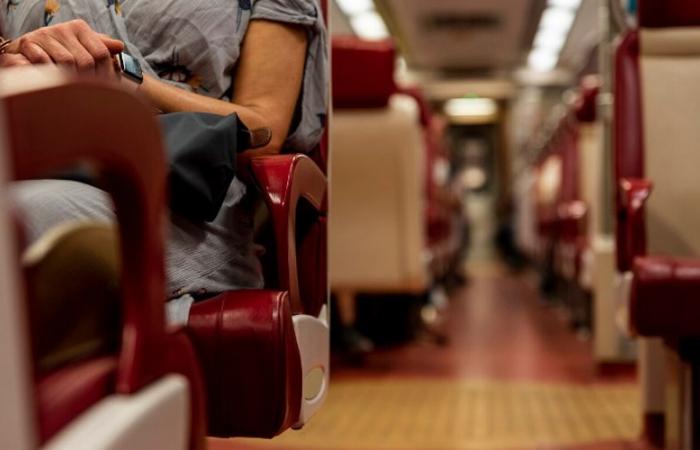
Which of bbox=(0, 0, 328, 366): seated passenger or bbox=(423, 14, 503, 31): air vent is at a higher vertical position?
bbox=(423, 14, 503, 31): air vent

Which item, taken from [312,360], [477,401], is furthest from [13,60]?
[477,401]

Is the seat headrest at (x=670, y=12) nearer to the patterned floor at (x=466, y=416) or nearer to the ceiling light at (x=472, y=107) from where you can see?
the patterned floor at (x=466, y=416)

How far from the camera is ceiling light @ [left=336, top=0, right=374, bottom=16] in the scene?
1016 cm

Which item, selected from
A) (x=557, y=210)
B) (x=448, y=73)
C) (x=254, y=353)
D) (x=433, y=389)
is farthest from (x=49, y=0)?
(x=448, y=73)

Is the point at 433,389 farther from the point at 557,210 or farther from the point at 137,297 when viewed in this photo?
the point at 557,210

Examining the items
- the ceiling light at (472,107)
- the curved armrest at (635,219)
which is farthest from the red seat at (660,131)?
the ceiling light at (472,107)

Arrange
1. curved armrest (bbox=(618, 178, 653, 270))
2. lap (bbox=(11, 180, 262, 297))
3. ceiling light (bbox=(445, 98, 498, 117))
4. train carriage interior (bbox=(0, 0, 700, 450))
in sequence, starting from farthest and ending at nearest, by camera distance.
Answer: ceiling light (bbox=(445, 98, 498, 117)) < curved armrest (bbox=(618, 178, 653, 270)) < lap (bbox=(11, 180, 262, 297)) < train carriage interior (bbox=(0, 0, 700, 450))

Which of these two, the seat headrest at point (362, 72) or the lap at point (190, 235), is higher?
the seat headrest at point (362, 72)

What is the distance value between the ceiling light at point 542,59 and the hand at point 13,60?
12.8 meters

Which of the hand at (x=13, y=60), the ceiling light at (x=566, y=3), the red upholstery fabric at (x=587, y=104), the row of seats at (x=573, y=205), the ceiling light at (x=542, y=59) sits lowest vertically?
the row of seats at (x=573, y=205)

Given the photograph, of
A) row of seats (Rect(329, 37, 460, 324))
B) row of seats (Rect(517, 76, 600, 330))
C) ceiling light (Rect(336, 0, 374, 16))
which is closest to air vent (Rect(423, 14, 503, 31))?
ceiling light (Rect(336, 0, 374, 16))

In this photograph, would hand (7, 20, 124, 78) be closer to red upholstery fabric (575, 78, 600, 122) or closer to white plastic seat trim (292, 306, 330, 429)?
white plastic seat trim (292, 306, 330, 429)

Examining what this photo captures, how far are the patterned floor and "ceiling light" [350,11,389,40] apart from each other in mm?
7957

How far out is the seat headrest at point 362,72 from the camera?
322cm
